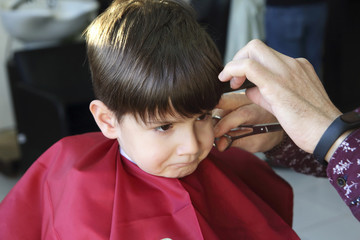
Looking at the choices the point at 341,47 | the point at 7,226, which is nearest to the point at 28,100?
the point at 7,226

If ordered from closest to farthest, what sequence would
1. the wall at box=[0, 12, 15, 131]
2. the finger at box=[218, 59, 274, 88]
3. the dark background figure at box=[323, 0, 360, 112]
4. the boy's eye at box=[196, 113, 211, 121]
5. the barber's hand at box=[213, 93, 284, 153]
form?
the finger at box=[218, 59, 274, 88] → the boy's eye at box=[196, 113, 211, 121] → the barber's hand at box=[213, 93, 284, 153] → the wall at box=[0, 12, 15, 131] → the dark background figure at box=[323, 0, 360, 112]

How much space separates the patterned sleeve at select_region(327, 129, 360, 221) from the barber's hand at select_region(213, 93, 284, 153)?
0.39 m

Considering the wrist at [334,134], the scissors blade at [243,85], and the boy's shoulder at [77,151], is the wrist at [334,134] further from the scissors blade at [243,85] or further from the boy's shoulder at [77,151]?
the boy's shoulder at [77,151]

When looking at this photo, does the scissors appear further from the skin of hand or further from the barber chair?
the barber chair

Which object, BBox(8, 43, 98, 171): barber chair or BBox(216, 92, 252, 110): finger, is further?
BBox(8, 43, 98, 171): barber chair

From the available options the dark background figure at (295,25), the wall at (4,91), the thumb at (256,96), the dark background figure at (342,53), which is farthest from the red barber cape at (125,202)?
the dark background figure at (342,53)

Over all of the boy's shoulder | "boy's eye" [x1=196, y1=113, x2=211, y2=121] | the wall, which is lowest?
the wall

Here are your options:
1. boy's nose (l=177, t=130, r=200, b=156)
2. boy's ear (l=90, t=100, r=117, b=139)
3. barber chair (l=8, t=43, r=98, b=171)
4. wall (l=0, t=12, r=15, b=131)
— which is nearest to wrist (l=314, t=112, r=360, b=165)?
boy's nose (l=177, t=130, r=200, b=156)

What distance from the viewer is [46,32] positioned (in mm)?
3316

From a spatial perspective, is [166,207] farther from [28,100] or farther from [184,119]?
[28,100]

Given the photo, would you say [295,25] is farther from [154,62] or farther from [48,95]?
[154,62]

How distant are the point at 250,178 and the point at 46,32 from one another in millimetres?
2150

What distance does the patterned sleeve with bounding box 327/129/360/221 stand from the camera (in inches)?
45.7

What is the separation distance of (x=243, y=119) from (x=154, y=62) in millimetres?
395
